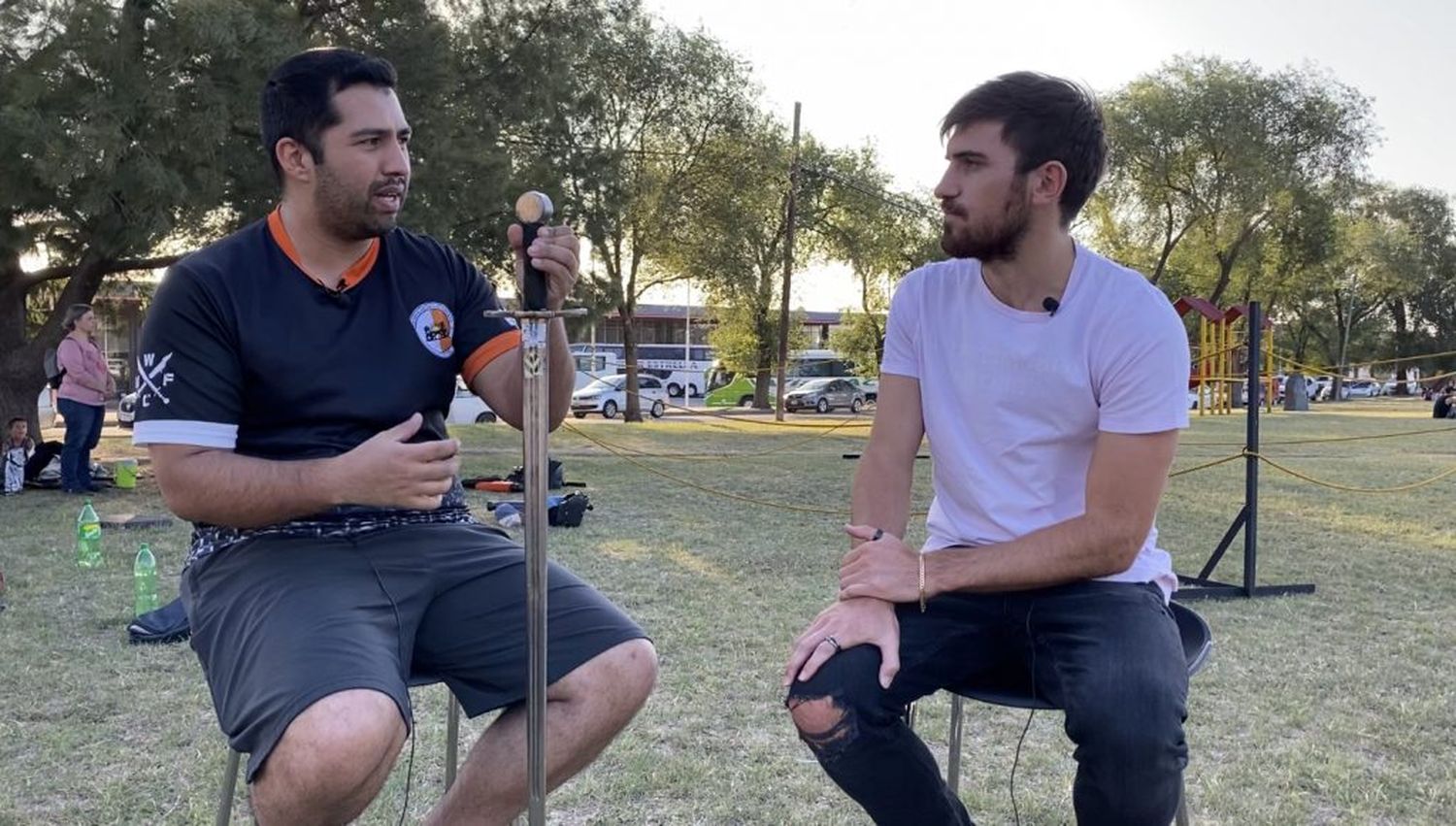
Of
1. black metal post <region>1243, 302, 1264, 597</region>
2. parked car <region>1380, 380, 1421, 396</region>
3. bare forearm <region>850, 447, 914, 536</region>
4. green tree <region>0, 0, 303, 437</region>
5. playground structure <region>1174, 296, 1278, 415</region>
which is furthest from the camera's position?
parked car <region>1380, 380, 1421, 396</region>

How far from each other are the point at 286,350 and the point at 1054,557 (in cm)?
153

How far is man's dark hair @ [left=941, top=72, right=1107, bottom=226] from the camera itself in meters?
2.21

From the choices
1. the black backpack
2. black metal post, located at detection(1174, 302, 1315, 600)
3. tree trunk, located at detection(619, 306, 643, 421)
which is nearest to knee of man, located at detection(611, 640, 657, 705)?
black metal post, located at detection(1174, 302, 1315, 600)

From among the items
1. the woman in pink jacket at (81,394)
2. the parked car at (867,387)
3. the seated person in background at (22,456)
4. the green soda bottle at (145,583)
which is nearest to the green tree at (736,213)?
the parked car at (867,387)

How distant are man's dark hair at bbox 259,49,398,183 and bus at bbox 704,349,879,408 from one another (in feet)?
123

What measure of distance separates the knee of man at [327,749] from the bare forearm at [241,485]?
41 centimetres

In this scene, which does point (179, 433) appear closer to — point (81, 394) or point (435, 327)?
point (435, 327)

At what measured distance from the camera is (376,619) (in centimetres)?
199

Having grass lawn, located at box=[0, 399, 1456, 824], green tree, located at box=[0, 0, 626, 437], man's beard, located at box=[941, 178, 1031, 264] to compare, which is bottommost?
grass lawn, located at box=[0, 399, 1456, 824]

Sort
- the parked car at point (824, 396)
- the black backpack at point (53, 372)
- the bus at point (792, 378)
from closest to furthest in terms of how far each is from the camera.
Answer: the black backpack at point (53, 372), the parked car at point (824, 396), the bus at point (792, 378)

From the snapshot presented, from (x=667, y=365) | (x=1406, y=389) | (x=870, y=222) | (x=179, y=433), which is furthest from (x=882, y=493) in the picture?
(x=1406, y=389)

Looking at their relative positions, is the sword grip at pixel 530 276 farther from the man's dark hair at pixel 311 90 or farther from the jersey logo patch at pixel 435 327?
the man's dark hair at pixel 311 90

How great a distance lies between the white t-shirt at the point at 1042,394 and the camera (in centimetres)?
215

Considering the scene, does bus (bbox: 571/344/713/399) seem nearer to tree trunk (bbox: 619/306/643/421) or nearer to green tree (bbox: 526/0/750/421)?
tree trunk (bbox: 619/306/643/421)
